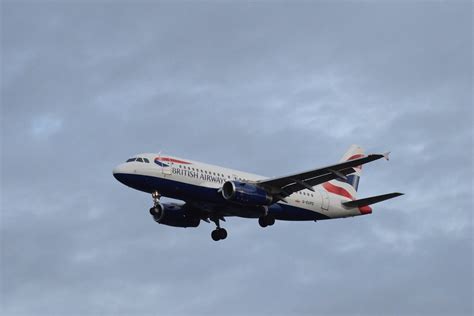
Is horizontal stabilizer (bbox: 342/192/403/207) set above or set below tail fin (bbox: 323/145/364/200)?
below

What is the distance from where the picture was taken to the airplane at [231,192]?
66938 millimetres

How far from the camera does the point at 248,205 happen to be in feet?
224

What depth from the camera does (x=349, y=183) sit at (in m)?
78.0

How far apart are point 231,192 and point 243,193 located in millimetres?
820

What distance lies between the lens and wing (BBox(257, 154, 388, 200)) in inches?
2601

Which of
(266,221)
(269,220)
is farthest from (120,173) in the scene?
(269,220)

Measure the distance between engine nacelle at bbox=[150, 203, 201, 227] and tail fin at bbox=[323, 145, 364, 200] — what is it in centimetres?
1002

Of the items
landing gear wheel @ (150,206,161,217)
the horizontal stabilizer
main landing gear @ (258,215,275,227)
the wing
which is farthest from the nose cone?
the horizontal stabilizer

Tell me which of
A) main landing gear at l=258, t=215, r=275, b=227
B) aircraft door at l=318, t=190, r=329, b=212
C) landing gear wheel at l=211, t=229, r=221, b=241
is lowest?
main landing gear at l=258, t=215, r=275, b=227

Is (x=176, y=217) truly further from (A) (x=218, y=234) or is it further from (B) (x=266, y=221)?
(B) (x=266, y=221)

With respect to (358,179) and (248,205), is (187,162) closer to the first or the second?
(248,205)

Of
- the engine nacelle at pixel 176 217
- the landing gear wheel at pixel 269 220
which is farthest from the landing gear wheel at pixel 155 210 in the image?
the landing gear wheel at pixel 269 220

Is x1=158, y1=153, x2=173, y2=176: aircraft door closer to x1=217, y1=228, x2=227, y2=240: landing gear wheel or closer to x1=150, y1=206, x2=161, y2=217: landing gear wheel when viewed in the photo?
x1=150, y1=206, x2=161, y2=217: landing gear wheel

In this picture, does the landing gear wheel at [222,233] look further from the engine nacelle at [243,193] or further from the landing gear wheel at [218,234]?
the engine nacelle at [243,193]
